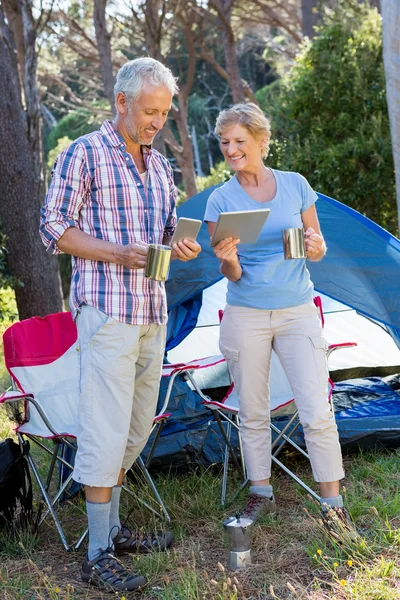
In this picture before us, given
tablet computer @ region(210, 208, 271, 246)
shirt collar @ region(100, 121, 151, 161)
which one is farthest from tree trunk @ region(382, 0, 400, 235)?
shirt collar @ region(100, 121, 151, 161)

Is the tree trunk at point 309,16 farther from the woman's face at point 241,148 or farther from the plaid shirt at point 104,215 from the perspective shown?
the plaid shirt at point 104,215

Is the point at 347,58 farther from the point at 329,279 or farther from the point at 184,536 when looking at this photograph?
the point at 184,536

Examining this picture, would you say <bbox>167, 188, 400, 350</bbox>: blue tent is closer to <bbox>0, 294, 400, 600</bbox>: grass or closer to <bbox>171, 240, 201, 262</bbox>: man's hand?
<bbox>0, 294, 400, 600</bbox>: grass

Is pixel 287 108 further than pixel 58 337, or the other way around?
pixel 287 108

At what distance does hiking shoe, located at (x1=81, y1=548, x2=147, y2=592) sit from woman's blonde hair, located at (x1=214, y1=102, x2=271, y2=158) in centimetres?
136

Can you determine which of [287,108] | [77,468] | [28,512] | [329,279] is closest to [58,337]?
[28,512]

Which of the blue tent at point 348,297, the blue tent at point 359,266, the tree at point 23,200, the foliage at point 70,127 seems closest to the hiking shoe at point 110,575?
the blue tent at point 348,297

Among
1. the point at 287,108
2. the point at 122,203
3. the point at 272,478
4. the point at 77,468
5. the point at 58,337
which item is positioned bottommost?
the point at 272,478

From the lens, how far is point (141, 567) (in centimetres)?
241

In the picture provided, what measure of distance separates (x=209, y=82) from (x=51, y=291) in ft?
62.2

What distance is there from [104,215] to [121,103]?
32 cm

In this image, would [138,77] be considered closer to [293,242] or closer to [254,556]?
[293,242]

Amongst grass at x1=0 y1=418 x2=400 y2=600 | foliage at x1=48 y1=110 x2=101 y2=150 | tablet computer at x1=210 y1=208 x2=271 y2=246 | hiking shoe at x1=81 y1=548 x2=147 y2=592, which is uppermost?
foliage at x1=48 y1=110 x2=101 y2=150

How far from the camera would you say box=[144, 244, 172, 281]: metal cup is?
83.7 inches
